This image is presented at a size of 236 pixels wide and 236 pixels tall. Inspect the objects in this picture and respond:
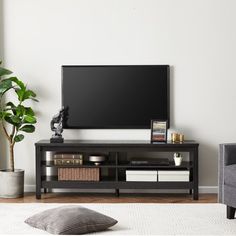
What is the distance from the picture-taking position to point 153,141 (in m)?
6.01

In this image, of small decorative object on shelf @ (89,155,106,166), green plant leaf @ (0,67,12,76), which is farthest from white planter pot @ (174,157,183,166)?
green plant leaf @ (0,67,12,76)

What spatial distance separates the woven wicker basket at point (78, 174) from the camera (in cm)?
594

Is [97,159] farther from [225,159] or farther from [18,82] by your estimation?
[225,159]

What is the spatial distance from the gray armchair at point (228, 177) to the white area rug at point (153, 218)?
0.14 m

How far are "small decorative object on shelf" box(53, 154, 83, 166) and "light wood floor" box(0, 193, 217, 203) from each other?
364mm

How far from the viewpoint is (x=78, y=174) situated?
595 centimetres

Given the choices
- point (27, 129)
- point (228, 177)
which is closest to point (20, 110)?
point (27, 129)

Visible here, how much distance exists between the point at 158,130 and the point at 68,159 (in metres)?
0.99

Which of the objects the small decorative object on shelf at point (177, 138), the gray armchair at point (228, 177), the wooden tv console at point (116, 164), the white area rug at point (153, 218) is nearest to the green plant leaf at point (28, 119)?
the wooden tv console at point (116, 164)

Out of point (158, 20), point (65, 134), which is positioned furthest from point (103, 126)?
point (158, 20)

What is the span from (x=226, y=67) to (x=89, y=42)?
1513 mm

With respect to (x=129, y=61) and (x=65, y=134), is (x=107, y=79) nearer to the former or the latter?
(x=129, y=61)

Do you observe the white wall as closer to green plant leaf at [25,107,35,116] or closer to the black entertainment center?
the black entertainment center

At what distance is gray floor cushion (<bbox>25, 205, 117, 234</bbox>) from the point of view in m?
4.03
